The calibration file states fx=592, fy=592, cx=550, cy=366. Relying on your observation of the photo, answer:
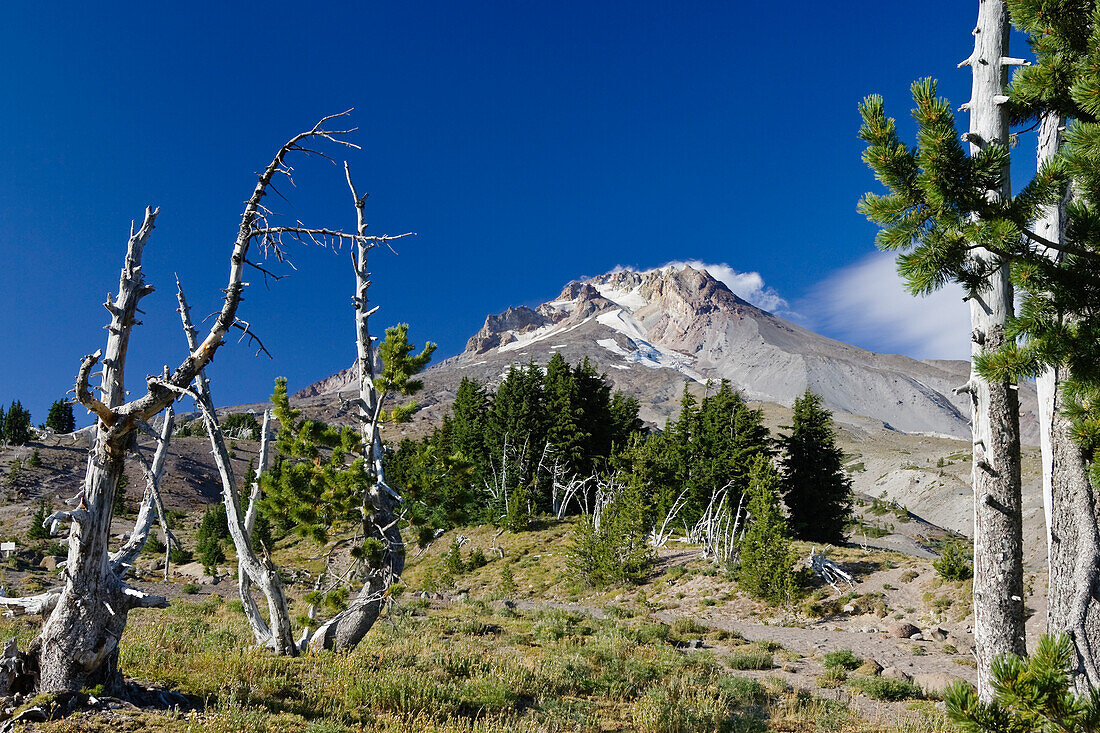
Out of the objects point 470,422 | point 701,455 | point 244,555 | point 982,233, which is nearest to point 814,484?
point 701,455

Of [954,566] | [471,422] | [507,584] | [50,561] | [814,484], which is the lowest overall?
[50,561]

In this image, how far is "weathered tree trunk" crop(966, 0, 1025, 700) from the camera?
5281 millimetres

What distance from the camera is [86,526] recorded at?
17.5 feet

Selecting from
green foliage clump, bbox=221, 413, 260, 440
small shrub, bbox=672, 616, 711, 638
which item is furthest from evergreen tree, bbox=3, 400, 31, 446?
small shrub, bbox=672, 616, 711, 638

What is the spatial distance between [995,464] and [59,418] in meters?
113

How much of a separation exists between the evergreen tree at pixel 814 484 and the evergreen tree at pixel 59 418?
99.1 metres

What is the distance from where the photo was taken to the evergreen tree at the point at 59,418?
8738cm

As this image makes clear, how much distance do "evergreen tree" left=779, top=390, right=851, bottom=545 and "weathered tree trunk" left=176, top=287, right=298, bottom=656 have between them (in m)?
31.4

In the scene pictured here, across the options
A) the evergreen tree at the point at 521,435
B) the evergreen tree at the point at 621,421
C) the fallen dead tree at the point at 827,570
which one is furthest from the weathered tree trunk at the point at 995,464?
the evergreen tree at the point at 621,421

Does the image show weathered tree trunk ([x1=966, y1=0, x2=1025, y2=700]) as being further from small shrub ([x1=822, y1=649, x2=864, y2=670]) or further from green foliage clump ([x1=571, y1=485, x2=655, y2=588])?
green foliage clump ([x1=571, y1=485, x2=655, y2=588])

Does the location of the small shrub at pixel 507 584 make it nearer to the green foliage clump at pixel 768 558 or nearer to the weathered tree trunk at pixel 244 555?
the green foliage clump at pixel 768 558

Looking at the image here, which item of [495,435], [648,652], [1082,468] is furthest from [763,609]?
[495,435]

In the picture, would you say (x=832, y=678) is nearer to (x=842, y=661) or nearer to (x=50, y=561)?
(x=842, y=661)

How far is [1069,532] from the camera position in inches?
194
